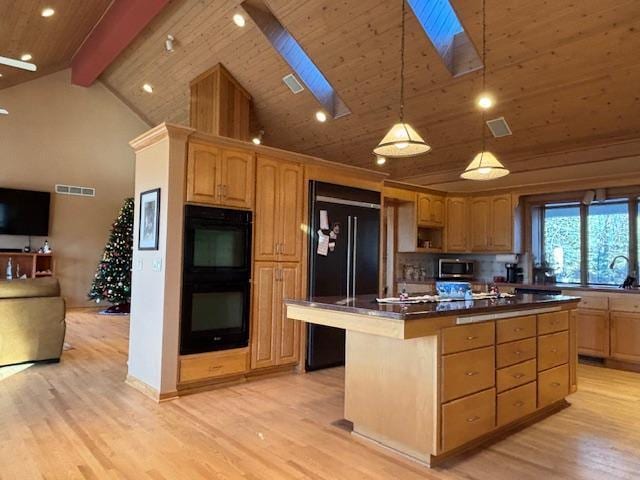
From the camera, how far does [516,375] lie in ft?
10.3

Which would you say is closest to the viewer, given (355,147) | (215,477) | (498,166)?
(215,477)

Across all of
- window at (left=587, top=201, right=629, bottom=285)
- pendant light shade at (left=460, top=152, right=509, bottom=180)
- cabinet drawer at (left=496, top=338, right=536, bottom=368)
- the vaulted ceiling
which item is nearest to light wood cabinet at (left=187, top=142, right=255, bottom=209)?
pendant light shade at (left=460, top=152, right=509, bottom=180)

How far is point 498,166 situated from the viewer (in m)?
3.56

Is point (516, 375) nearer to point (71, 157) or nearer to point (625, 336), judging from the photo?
point (625, 336)

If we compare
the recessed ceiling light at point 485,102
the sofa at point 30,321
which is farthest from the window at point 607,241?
the sofa at point 30,321

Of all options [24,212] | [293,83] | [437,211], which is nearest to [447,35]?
[293,83]

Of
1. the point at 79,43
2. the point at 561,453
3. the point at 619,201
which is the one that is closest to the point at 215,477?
the point at 561,453

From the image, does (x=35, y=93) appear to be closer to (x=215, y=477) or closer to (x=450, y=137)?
(x=450, y=137)

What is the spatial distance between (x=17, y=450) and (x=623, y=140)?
255 inches

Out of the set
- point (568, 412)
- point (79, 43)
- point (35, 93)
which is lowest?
point (568, 412)

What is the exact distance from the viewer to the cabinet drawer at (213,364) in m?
3.75

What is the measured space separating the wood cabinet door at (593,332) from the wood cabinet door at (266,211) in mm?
3488

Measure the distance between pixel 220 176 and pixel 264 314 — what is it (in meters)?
1.35

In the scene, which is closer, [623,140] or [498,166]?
[498,166]
